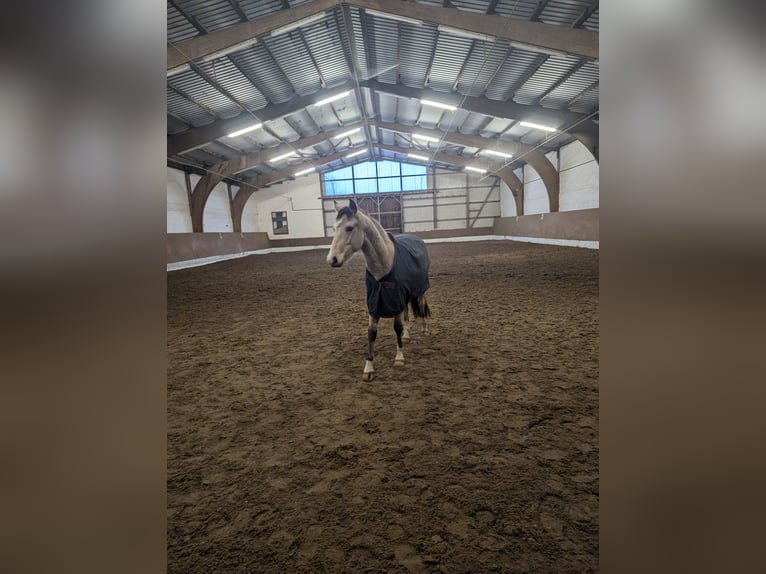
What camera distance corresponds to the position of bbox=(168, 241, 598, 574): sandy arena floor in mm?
1355

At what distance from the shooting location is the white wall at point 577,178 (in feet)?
43.2

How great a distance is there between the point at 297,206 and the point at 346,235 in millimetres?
21566

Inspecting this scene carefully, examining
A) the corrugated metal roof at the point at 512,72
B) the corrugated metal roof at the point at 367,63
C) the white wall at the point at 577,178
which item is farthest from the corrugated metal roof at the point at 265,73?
the white wall at the point at 577,178

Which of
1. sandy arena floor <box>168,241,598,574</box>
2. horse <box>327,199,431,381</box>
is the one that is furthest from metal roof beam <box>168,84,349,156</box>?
horse <box>327,199,431,381</box>

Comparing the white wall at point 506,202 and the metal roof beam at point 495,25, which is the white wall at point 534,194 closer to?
the white wall at point 506,202
